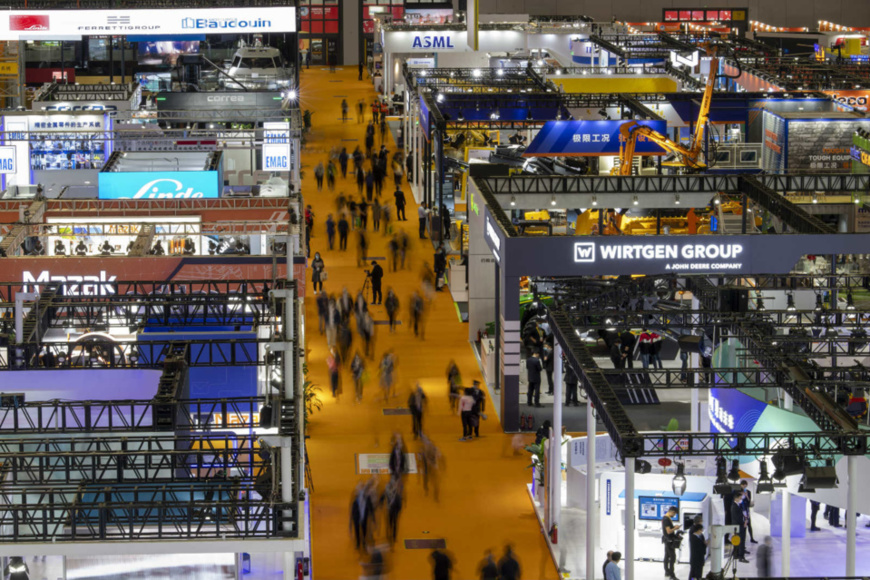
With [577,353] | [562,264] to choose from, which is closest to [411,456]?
[562,264]

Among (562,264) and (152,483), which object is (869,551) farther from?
(152,483)

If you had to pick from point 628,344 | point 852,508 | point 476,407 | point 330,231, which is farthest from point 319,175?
point 852,508

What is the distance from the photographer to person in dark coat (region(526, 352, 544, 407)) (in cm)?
2680

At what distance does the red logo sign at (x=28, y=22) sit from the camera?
152 feet

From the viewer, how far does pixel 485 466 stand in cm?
2462

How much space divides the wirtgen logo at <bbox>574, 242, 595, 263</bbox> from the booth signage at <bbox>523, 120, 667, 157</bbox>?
45.8 feet

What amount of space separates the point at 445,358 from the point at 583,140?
9085 mm

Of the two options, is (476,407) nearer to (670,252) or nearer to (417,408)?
(417,408)

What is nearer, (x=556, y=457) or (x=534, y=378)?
(x=556, y=457)

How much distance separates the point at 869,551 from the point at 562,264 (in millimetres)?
6469

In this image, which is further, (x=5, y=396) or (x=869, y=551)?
(x=869, y=551)

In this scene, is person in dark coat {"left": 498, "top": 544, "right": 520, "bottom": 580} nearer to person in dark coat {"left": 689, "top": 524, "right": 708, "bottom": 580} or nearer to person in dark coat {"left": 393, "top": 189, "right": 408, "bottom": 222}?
person in dark coat {"left": 689, "top": 524, "right": 708, "bottom": 580}

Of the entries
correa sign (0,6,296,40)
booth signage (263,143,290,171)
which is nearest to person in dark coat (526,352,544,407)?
booth signage (263,143,290,171)

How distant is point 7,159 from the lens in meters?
37.0
